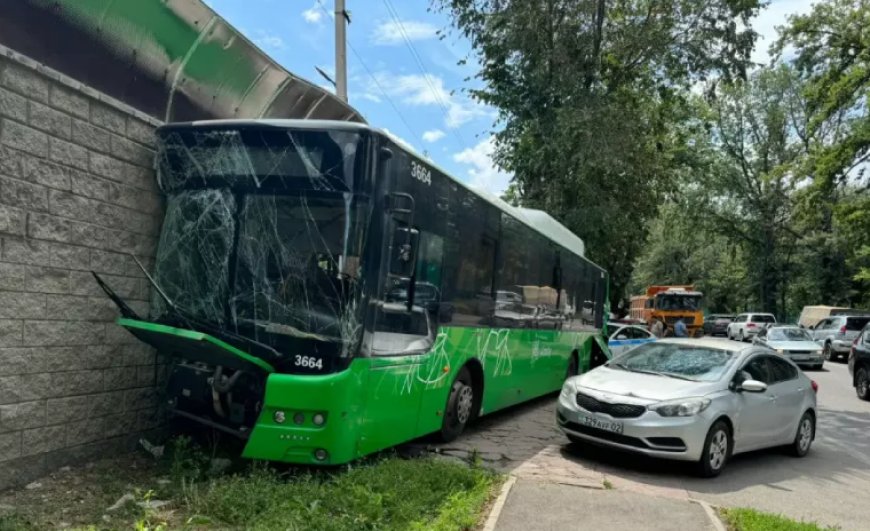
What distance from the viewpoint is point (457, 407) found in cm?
791

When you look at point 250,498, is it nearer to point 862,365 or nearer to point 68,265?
point 68,265

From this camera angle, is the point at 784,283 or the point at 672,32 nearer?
the point at 672,32

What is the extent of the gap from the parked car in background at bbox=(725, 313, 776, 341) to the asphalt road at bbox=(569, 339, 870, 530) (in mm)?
29693

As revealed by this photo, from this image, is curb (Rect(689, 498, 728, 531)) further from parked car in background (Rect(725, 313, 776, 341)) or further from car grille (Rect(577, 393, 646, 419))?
parked car in background (Rect(725, 313, 776, 341))

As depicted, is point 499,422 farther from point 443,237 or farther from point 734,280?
point 734,280

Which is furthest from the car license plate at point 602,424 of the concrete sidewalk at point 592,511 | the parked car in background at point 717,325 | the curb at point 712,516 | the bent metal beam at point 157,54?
the parked car in background at point 717,325

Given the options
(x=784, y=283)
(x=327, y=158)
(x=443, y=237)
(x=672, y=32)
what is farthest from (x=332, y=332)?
(x=784, y=283)

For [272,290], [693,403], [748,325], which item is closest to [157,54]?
[272,290]

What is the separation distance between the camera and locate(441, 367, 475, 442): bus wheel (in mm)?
7809

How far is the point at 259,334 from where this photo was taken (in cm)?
573

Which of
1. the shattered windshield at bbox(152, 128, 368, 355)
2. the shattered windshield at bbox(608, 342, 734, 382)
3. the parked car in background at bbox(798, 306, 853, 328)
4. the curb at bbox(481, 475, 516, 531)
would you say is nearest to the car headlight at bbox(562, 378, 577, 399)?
the shattered windshield at bbox(608, 342, 734, 382)

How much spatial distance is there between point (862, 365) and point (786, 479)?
962 cm

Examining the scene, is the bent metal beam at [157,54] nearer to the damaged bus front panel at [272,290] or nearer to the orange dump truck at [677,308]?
the damaged bus front panel at [272,290]

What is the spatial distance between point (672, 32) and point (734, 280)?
48731 millimetres
